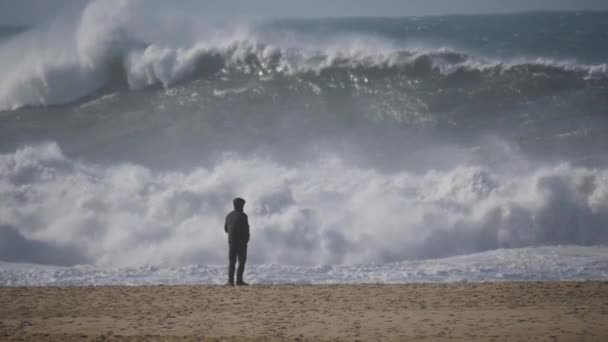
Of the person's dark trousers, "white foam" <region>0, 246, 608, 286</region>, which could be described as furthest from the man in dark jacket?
"white foam" <region>0, 246, 608, 286</region>

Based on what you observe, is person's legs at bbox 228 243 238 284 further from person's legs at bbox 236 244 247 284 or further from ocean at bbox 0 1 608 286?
ocean at bbox 0 1 608 286

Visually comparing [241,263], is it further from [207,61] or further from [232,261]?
[207,61]

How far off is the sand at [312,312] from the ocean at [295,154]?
3.93 feet

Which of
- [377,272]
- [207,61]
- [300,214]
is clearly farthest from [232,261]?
[207,61]

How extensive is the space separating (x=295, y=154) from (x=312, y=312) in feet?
30.6

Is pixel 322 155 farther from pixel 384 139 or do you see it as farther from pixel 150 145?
pixel 150 145

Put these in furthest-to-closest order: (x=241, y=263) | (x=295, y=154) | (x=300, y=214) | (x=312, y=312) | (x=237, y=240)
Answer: (x=295, y=154)
(x=300, y=214)
(x=237, y=240)
(x=241, y=263)
(x=312, y=312)

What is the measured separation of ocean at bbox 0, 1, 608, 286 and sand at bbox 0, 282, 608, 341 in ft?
3.93

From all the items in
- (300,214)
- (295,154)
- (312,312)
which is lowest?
(312,312)

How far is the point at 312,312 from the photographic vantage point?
7473mm

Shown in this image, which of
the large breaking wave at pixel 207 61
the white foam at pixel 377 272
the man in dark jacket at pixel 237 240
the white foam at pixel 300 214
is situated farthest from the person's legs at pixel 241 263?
the large breaking wave at pixel 207 61

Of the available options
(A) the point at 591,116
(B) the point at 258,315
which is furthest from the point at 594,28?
(B) the point at 258,315

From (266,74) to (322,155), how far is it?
5626 millimetres

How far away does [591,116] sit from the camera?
1738 cm
